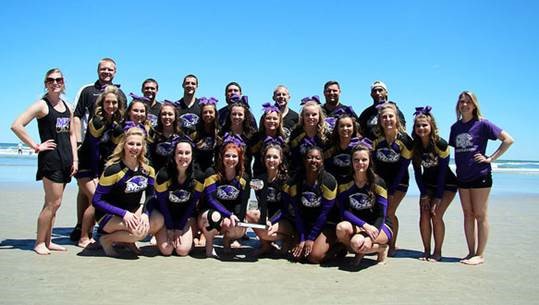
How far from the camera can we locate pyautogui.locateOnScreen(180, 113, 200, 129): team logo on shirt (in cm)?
655

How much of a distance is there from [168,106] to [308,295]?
3.43 meters

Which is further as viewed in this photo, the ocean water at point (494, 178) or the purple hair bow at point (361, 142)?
the ocean water at point (494, 178)

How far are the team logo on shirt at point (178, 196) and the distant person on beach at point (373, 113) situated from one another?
8.86ft

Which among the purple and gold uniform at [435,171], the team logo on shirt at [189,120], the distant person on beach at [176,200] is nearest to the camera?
the distant person on beach at [176,200]

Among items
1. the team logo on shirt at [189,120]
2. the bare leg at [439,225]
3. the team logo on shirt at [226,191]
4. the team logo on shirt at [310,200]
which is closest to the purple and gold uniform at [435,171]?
the bare leg at [439,225]

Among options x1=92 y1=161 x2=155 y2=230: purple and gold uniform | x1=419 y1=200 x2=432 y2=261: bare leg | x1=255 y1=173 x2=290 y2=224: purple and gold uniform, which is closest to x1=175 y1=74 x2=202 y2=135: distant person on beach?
x1=92 y1=161 x2=155 y2=230: purple and gold uniform

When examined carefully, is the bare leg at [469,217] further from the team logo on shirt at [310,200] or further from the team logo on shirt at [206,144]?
the team logo on shirt at [206,144]

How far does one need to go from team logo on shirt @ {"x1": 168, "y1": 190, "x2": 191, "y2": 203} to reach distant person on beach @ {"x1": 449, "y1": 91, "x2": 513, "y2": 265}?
11.9 feet

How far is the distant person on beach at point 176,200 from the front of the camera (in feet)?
18.3

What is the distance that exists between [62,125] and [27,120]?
39cm

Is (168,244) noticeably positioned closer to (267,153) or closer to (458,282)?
(267,153)

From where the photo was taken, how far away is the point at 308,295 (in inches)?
162

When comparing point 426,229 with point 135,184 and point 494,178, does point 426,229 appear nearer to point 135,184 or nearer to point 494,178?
point 135,184

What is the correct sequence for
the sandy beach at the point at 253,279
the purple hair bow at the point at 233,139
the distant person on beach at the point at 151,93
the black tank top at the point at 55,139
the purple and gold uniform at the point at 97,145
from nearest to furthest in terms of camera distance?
1. the sandy beach at the point at 253,279
2. the black tank top at the point at 55,139
3. the purple hair bow at the point at 233,139
4. the purple and gold uniform at the point at 97,145
5. the distant person on beach at the point at 151,93
